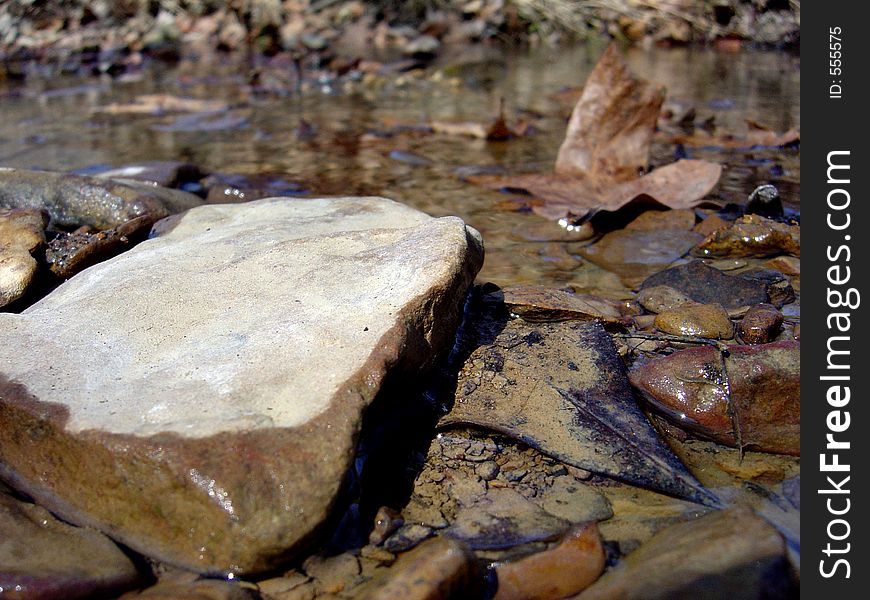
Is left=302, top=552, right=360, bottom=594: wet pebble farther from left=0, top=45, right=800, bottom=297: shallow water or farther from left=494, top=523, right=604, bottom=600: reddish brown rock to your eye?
left=0, top=45, right=800, bottom=297: shallow water

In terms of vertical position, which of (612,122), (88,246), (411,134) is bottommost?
(411,134)

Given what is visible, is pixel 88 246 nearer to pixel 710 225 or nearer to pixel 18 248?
pixel 18 248

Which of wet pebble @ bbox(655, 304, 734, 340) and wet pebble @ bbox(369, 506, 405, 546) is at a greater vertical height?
wet pebble @ bbox(655, 304, 734, 340)

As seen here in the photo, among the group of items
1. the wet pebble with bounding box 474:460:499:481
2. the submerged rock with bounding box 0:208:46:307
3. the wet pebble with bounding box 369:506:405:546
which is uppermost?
the submerged rock with bounding box 0:208:46:307

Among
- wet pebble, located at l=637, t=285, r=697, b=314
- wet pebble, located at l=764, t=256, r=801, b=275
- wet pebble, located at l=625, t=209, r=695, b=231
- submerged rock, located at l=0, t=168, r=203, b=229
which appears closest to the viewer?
wet pebble, located at l=637, t=285, r=697, b=314

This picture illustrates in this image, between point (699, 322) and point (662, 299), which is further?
point (662, 299)

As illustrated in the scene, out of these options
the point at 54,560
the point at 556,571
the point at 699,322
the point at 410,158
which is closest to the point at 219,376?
the point at 54,560

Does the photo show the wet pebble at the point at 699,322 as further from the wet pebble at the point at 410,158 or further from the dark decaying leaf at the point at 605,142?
the wet pebble at the point at 410,158

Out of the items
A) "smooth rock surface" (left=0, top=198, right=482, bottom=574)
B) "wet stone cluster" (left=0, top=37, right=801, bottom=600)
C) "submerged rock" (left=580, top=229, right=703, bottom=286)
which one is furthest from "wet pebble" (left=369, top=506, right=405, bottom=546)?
"submerged rock" (left=580, top=229, right=703, bottom=286)

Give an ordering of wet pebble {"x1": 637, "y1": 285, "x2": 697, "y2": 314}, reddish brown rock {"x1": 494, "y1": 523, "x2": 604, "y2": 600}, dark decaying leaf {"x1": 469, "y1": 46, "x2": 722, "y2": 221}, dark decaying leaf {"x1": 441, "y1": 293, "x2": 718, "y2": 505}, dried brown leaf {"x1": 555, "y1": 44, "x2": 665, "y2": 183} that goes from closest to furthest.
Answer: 1. reddish brown rock {"x1": 494, "y1": 523, "x2": 604, "y2": 600}
2. dark decaying leaf {"x1": 441, "y1": 293, "x2": 718, "y2": 505}
3. wet pebble {"x1": 637, "y1": 285, "x2": 697, "y2": 314}
4. dark decaying leaf {"x1": 469, "y1": 46, "x2": 722, "y2": 221}
5. dried brown leaf {"x1": 555, "y1": 44, "x2": 665, "y2": 183}
